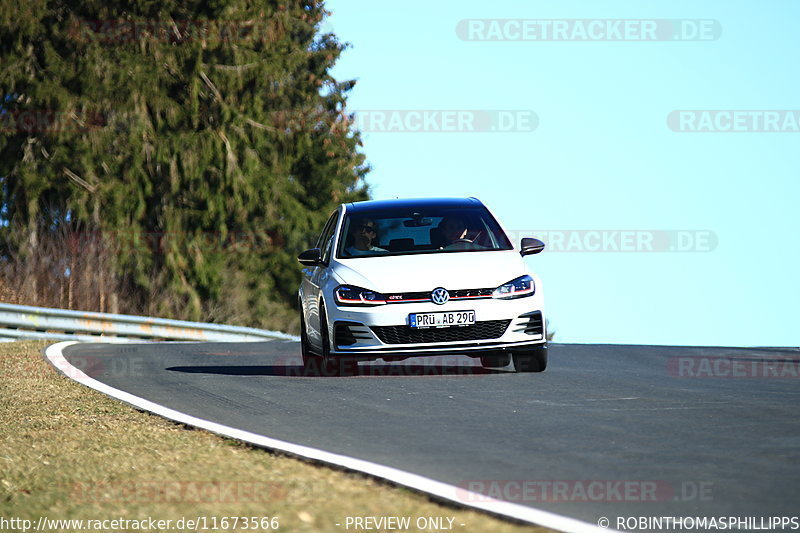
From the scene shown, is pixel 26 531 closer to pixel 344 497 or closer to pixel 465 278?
pixel 344 497

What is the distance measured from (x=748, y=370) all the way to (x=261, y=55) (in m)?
28.8

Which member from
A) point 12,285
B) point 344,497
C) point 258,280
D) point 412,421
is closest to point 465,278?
point 412,421

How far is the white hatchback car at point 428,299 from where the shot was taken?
12414 mm

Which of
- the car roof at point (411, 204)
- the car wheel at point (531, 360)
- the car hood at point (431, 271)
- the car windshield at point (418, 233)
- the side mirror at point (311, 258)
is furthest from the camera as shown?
the car roof at point (411, 204)

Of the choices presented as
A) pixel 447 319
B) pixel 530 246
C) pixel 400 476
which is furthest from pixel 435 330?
pixel 400 476

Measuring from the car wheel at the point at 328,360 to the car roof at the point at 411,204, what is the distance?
64.2 inches

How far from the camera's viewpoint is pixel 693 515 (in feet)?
19.5

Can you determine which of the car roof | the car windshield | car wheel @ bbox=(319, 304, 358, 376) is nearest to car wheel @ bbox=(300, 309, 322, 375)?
car wheel @ bbox=(319, 304, 358, 376)

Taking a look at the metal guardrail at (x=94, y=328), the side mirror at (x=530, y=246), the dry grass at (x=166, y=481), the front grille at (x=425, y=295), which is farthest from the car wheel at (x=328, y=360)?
the metal guardrail at (x=94, y=328)

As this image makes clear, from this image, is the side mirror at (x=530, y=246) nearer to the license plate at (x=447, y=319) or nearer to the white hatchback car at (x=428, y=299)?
the white hatchback car at (x=428, y=299)

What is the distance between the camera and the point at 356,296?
12.6 meters

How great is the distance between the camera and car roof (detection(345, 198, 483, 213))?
14281 mm

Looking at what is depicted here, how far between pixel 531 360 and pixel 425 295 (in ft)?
5.11

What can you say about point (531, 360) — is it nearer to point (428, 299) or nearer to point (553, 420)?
point (428, 299)
